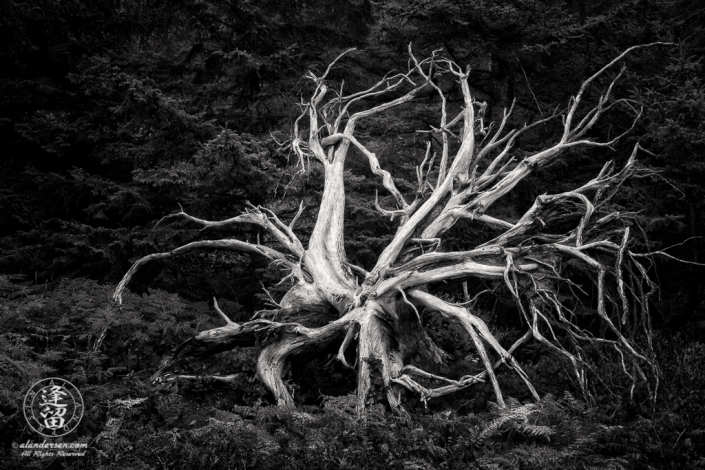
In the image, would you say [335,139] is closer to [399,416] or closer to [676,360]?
[399,416]

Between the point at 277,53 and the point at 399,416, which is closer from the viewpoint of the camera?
the point at 399,416

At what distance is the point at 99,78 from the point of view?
33.1 ft

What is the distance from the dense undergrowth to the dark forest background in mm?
27

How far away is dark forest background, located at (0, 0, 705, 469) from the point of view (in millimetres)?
5352

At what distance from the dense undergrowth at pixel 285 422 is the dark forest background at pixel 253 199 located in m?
0.03

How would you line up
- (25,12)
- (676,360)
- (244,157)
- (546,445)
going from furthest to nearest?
(25,12) < (244,157) < (676,360) < (546,445)

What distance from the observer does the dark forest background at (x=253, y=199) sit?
17.6ft

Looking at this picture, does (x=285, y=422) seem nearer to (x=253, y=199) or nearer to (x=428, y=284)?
(x=428, y=284)

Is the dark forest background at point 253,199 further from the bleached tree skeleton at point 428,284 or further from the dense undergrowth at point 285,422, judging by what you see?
the bleached tree skeleton at point 428,284

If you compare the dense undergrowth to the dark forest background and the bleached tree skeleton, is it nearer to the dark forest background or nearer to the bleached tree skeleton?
the dark forest background

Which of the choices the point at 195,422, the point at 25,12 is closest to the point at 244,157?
the point at 195,422

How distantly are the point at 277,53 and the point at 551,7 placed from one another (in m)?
5.50

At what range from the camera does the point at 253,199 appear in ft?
34.7

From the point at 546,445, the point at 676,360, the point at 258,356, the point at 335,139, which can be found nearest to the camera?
the point at 546,445
